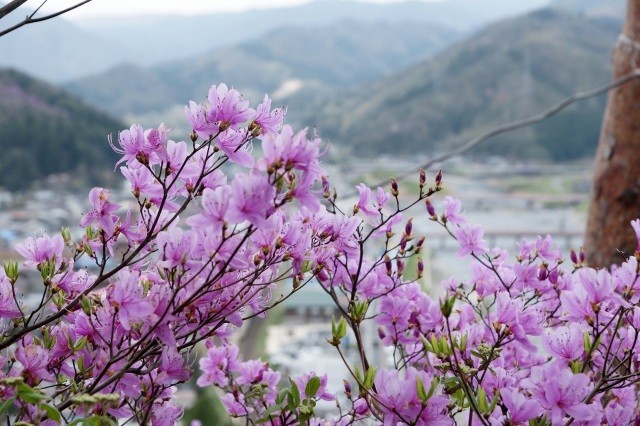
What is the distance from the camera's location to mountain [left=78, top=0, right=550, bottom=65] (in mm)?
100750

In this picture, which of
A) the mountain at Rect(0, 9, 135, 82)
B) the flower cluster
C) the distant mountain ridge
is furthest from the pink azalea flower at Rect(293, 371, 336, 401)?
the distant mountain ridge

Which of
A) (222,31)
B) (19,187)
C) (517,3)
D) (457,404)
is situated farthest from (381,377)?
(517,3)

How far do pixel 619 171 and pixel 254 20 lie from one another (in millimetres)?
110244

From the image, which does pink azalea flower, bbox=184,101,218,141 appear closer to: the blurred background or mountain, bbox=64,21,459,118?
the blurred background

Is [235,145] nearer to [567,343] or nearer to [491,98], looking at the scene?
[567,343]

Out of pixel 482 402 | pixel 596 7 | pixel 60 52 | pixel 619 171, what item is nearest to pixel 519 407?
pixel 482 402

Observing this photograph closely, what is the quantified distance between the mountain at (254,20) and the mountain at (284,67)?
637 inches

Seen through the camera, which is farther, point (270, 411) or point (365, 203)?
point (365, 203)

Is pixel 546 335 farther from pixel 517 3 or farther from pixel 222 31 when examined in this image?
pixel 517 3

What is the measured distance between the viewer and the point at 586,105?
1457 inches

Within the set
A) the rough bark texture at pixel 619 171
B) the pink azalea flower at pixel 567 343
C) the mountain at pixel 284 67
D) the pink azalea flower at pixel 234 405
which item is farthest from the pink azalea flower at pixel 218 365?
the mountain at pixel 284 67

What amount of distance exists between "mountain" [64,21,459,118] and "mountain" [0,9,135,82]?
556 inches

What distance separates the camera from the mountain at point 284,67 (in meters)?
62.6

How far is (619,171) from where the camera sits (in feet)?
5.56
